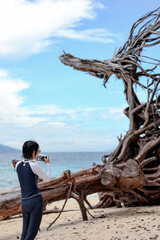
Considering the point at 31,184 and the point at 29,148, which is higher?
the point at 29,148

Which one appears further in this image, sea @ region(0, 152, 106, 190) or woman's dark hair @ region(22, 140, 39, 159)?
sea @ region(0, 152, 106, 190)

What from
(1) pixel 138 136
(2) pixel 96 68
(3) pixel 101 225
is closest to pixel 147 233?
(3) pixel 101 225

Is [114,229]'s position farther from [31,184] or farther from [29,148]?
[29,148]

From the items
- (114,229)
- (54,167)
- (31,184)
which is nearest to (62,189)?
(114,229)

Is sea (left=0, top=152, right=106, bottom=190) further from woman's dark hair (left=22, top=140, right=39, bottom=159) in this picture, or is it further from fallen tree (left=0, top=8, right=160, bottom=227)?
fallen tree (left=0, top=8, right=160, bottom=227)

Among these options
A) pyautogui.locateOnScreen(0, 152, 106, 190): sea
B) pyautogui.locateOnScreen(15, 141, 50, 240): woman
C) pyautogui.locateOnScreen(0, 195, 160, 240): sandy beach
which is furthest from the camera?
pyautogui.locateOnScreen(0, 152, 106, 190): sea

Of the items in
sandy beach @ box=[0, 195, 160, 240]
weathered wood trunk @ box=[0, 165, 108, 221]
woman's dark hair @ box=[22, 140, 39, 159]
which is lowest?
sandy beach @ box=[0, 195, 160, 240]

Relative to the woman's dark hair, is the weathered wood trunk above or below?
below

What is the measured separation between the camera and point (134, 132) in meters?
8.46

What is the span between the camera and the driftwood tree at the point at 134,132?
675cm

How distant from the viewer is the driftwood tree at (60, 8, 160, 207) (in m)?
6.75

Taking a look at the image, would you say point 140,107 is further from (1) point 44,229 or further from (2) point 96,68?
(1) point 44,229

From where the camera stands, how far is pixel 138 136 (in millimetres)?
8516

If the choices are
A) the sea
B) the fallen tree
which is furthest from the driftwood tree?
the sea
